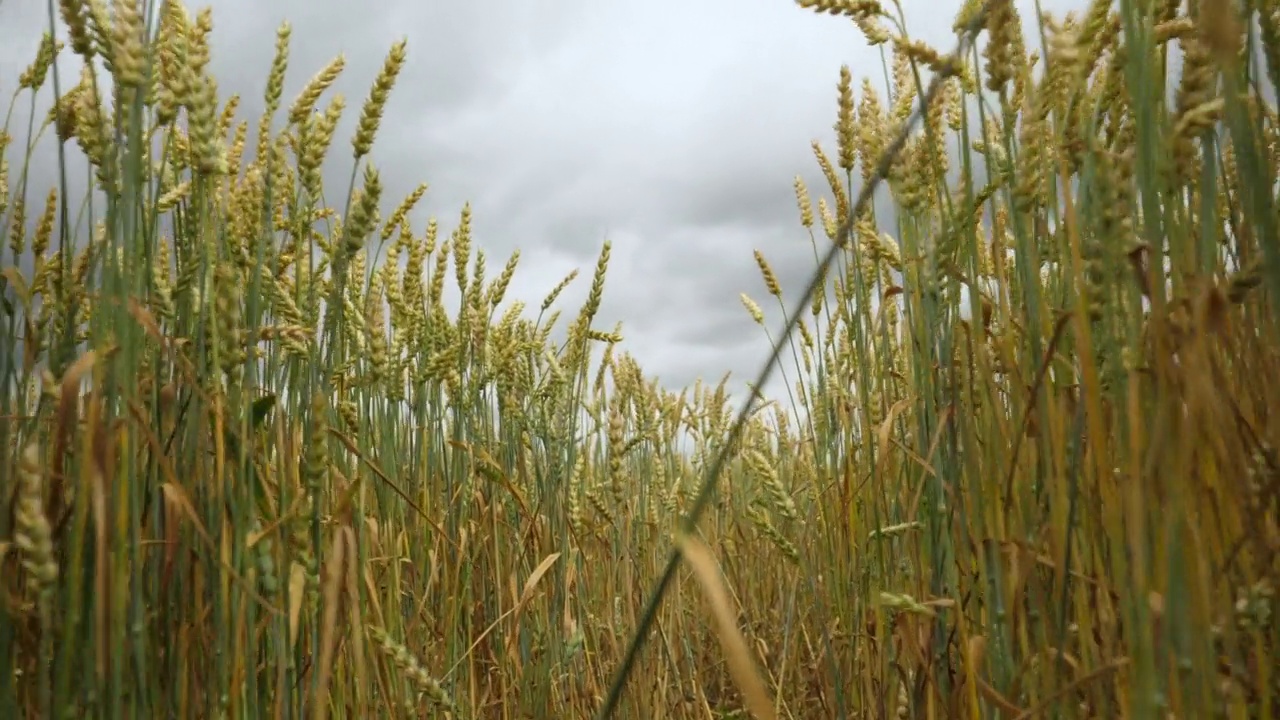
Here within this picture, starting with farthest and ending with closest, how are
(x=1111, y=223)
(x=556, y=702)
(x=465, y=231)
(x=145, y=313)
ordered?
(x=465, y=231)
(x=556, y=702)
(x=145, y=313)
(x=1111, y=223)

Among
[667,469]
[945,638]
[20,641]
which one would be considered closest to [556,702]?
[945,638]

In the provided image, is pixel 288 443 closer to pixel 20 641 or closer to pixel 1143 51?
pixel 20 641

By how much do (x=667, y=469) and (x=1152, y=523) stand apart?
266 centimetres

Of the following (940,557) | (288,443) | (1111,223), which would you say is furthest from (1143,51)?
(288,443)

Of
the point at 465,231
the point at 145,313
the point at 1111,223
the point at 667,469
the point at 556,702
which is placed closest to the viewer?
the point at 1111,223

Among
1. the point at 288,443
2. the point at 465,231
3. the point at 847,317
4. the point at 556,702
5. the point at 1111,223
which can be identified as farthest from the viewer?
the point at 465,231

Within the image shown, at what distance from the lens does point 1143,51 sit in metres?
0.75

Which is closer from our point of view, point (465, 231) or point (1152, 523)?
point (1152, 523)

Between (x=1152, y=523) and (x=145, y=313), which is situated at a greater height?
(x=145, y=313)

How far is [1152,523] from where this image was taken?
28.8 inches

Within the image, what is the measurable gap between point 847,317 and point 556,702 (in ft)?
2.75

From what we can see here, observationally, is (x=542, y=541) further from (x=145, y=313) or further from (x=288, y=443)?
(x=145, y=313)

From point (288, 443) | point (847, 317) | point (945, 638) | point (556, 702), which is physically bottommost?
point (556, 702)

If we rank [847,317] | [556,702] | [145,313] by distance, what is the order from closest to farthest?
[145,313]
[847,317]
[556,702]
